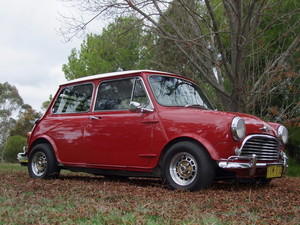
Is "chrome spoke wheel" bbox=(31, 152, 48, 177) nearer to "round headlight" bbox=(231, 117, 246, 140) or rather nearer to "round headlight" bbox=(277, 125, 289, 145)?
"round headlight" bbox=(231, 117, 246, 140)

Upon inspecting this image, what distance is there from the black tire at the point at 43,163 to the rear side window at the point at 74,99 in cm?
74

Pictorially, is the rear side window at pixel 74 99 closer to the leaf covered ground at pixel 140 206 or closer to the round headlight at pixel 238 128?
the leaf covered ground at pixel 140 206

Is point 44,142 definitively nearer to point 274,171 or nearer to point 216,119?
point 216,119

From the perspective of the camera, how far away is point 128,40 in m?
9.66

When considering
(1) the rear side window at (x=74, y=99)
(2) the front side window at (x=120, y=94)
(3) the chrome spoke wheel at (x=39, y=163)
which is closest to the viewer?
(2) the front side window at (x=120, y=94)

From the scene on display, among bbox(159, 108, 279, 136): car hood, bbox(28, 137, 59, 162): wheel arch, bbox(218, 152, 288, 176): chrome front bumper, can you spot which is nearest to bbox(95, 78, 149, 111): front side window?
bbox(159, 108, 279, 136): car hood

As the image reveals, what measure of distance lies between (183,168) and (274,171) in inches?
50.7

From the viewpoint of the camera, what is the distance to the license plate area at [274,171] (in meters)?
4.91

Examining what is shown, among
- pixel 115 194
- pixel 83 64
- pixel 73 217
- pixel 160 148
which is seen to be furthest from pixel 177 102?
pixel 83 64

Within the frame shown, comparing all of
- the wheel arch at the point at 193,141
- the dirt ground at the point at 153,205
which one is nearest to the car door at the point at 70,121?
the dirt ground at the point at 153,205

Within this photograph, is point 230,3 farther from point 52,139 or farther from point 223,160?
point 52,139

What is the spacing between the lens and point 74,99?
660cm

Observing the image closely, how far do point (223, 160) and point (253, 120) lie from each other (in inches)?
33.9

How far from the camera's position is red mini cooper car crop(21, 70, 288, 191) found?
15.3 ft
